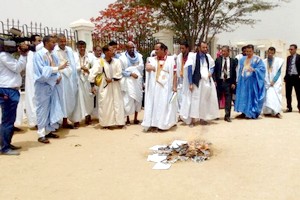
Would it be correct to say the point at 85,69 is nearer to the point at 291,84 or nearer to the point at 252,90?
the point at 252,90

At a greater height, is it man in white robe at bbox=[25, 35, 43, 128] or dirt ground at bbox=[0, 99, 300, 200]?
man in white robe at bbox=[25, 35, 43, 128]

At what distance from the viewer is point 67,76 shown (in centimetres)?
696

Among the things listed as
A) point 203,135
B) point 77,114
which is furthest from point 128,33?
point 203,135

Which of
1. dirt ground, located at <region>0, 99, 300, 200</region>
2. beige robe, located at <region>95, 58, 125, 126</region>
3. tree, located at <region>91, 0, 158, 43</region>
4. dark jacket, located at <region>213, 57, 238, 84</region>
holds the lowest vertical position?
dirt ground, located at <region>0, 99, 300, 200</region>

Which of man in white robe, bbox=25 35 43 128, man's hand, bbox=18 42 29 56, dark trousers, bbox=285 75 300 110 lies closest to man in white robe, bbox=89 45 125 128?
man in white robe, bbox=25 35 43 128

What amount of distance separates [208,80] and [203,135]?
1.50 metres

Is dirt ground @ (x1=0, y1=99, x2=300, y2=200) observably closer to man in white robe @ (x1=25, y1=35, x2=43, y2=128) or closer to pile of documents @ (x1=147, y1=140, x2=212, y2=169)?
pile of documents @ (x1=147, y1=140, x2=212, y2=169)

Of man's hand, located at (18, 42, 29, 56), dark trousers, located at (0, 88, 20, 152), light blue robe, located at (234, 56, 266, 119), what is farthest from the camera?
light blue robe, located at (234, 56, 266, 119)

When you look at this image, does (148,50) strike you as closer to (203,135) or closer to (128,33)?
(128,33)

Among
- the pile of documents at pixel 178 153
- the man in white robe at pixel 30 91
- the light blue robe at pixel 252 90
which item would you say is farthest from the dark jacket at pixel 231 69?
the man in white robe at pixel 30 91

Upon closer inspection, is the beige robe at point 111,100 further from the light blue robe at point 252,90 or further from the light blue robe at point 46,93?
the light blue robe at point 252,90

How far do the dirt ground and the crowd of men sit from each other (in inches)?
23.1

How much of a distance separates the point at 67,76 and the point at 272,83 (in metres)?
4.90

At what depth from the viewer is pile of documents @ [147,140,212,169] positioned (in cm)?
468
